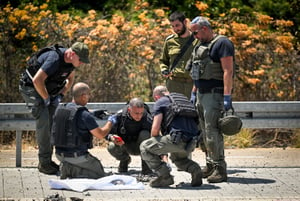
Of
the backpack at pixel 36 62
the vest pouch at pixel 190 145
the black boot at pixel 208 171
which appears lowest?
the black boot at pixel 208 171

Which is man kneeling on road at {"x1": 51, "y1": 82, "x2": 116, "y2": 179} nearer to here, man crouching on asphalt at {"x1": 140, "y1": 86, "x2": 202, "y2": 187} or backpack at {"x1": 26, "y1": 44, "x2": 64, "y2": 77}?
man crouching on asphalt at {"x1": 140, "y1": 86, "x2": 202, "y2": 187}

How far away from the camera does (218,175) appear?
33.3 feet

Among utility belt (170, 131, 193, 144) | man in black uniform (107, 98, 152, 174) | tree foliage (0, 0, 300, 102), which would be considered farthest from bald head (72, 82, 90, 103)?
tree foliage (0, 0, 300, 102)

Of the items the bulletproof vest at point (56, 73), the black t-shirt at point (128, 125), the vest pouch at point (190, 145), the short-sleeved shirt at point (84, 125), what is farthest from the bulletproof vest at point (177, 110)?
the bulletproof vest at point (56, 73)

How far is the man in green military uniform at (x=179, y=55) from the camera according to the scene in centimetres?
1117

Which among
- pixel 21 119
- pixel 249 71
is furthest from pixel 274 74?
pixel 21 119

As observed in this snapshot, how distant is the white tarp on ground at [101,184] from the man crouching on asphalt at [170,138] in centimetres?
26

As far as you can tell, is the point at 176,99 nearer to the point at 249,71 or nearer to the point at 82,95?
the point at 82,95

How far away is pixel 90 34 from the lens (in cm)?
1532

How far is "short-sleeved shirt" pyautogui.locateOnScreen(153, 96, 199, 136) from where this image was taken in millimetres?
9720

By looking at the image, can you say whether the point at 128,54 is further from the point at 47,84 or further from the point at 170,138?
the point at 170,138

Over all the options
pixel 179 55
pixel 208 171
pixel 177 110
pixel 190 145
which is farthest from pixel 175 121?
pixel 179 55

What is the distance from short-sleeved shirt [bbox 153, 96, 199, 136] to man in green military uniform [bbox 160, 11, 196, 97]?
1.47m

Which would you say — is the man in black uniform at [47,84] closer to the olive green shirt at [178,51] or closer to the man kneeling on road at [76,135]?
the man kneeling on road at [76,135]
